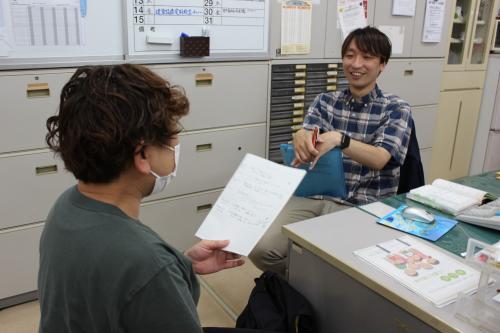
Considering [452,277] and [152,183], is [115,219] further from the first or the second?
[452,277]

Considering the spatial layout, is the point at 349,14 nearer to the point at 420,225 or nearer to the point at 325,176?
the point at 325,176

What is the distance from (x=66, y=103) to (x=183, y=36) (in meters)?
1.56

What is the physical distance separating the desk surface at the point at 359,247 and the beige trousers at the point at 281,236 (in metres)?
0.45

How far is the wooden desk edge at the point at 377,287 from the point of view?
924 mm

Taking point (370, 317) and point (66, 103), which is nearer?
point (66, 103)

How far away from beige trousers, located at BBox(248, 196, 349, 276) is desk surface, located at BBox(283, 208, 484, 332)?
45 cm

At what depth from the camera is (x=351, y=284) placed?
1174 mm

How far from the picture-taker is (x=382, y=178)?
6.38 ft

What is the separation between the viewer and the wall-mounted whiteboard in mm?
1825

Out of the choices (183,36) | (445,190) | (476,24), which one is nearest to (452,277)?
(445,190)

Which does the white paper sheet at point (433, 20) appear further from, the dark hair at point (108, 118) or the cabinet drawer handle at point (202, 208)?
the dark hair at point (108, 118)

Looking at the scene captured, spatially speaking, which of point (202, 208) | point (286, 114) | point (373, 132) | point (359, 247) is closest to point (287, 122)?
point (286, 114)

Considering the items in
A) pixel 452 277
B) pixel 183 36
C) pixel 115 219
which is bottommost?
pixel 452 277

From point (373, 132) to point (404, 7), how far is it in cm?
145
